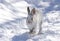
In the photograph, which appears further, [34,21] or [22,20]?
[22,20]

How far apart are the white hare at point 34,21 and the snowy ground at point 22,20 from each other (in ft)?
0.46

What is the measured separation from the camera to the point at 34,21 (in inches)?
177

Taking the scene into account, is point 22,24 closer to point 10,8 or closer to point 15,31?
point 15,31

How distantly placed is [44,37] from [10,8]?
2515 millimetres

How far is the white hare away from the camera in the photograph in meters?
4.41

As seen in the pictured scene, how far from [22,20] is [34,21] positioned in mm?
1339

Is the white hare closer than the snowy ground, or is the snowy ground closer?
the white hare

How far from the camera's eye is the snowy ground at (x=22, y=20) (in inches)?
178

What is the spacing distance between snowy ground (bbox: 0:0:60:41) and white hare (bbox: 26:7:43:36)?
14 cm

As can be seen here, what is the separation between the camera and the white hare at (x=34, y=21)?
4410 mm

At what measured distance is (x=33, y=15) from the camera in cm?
445

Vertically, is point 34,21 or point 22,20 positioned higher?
point 34,21

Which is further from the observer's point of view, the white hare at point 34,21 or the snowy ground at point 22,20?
the snowy ground at point 22,20

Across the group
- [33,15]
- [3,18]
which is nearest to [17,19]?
[3,18]
